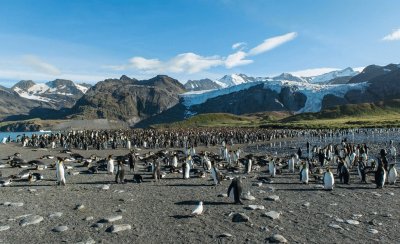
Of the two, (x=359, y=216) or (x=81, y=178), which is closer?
(x=359, y=216)

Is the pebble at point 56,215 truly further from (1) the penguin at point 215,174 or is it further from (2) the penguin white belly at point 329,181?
(2) the penguin white belly at point 329,181

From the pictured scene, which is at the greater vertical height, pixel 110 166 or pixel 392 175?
pixel 110 166

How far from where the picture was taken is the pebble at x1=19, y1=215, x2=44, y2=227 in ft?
41.6

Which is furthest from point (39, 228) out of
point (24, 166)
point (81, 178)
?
point (24, 166)

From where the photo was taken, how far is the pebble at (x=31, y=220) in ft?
41.6

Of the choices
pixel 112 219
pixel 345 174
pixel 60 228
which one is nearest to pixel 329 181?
pixel 345 174

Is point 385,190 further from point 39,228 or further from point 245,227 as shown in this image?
point 39,228

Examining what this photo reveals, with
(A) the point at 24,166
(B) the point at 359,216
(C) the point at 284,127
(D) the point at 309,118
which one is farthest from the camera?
(D) the point at 309,118

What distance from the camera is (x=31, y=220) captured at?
1291 centimetres

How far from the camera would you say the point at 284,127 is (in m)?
107

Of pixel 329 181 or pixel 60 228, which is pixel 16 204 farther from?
pixel 329 181

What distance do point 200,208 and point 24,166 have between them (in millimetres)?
21665

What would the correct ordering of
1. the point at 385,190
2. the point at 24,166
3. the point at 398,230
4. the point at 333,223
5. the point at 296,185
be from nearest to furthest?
the point at 398,230, the point at 333,223, the point at 385,190, the point at 296,185, the point at 24,166

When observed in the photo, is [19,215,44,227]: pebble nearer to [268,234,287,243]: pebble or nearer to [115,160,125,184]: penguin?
[268,234,287,243]: pebble
